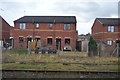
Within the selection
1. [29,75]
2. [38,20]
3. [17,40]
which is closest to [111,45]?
[38,20]

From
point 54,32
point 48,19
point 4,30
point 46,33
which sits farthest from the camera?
point 4,30

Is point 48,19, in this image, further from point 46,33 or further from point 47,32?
point 46,33

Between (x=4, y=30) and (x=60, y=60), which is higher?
(x=4, y=30)

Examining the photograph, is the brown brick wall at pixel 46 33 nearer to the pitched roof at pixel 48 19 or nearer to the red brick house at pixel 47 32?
the red brick house at pixel 47 32

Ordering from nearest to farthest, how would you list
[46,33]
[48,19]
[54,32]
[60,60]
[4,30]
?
1. [60,60]
2. [54,32]
3. [46,33]
4. [48,19]
5. [4,30]

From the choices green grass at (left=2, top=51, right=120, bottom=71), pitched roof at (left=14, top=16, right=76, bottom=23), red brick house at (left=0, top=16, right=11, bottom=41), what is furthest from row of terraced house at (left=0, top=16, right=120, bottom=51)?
green grass at (left=2, top=51, right=120, bottom=71)

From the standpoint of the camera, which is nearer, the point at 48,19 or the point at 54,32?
the point at 54,32

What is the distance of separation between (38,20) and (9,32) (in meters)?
A: 15.2

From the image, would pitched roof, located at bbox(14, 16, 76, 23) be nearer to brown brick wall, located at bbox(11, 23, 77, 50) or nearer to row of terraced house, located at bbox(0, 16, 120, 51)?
row of terraced house, located at bbox(0, 16, 120, 51)

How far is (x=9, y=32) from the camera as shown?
150 feet

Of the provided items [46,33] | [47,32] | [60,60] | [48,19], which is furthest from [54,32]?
[60,60]

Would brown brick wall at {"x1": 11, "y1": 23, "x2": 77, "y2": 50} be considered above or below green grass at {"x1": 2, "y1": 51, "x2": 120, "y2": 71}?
above

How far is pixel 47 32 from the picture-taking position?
113ft

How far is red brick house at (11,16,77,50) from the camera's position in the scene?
33.8 meters
